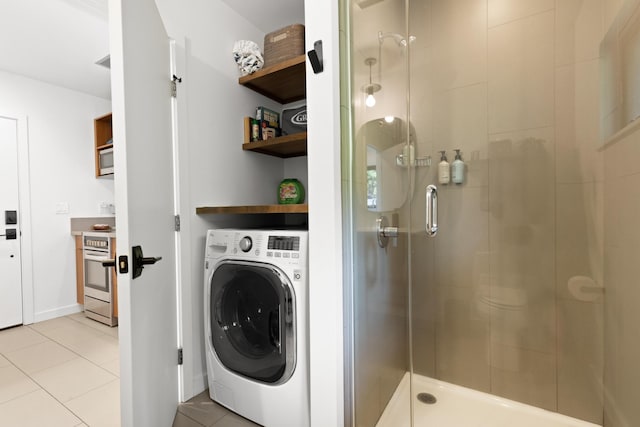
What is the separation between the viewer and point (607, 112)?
1295mm

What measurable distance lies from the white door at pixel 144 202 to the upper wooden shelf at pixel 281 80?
60 centimetres

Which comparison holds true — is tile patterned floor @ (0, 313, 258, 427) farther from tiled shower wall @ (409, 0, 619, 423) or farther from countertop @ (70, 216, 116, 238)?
tiled shower wall @ (409, 0, 619, 423)

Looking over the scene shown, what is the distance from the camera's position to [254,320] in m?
1.43

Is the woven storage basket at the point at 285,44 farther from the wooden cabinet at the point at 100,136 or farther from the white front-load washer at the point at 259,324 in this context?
the wooden cabinet at the point at 100,136

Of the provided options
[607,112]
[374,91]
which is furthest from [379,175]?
[607,112]

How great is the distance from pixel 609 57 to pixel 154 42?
202 centimetres

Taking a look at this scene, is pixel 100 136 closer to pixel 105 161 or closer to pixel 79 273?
pixel 105 161

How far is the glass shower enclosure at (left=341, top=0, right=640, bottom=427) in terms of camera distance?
1.23 m

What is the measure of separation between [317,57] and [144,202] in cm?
89

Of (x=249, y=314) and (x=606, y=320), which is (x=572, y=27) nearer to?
(x=606, y=320)

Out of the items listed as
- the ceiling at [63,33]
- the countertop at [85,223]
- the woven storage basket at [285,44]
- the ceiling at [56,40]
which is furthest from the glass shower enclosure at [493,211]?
the countertop at [85,223]

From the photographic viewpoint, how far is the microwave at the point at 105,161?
126 inches

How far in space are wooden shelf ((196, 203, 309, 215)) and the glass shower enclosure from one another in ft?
0.84

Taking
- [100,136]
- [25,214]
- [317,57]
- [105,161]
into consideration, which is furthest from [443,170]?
[25,214]
